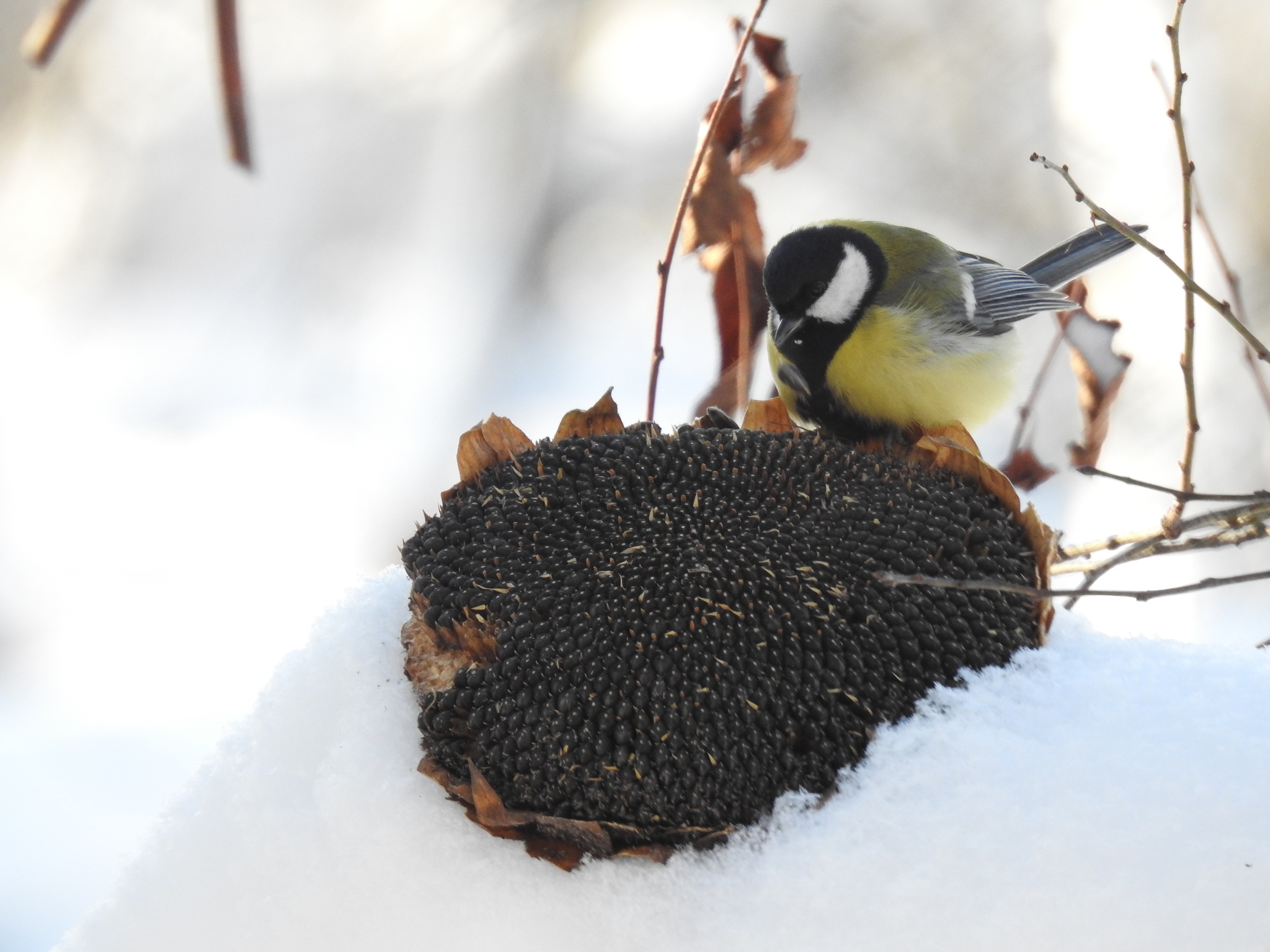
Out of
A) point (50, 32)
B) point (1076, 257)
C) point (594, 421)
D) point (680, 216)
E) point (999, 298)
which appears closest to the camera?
point (50, 32)

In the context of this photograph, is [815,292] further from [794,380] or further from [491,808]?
[491,808]

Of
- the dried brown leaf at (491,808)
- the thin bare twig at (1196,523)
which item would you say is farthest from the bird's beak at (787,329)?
the dried brown leaf at (491,808)

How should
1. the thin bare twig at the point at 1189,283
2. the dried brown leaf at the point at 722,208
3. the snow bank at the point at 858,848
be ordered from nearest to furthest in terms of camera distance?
the snow bank at the point at 858,848 → the thin bare twig at the point at 1189,283 → the dried brown leaf at the point at 722,208

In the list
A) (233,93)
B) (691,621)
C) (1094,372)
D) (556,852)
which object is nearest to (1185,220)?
(1094,372)

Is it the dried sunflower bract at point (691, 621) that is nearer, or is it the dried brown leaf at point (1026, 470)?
the dried sunflower bract at point (691, 621)

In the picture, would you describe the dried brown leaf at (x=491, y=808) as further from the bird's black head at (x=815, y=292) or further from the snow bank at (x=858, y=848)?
the bird's black head at (x=815, y=292)

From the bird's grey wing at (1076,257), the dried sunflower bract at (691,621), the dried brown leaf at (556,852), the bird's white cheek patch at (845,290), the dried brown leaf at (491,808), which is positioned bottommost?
the dried brown leaf at (556,852)
